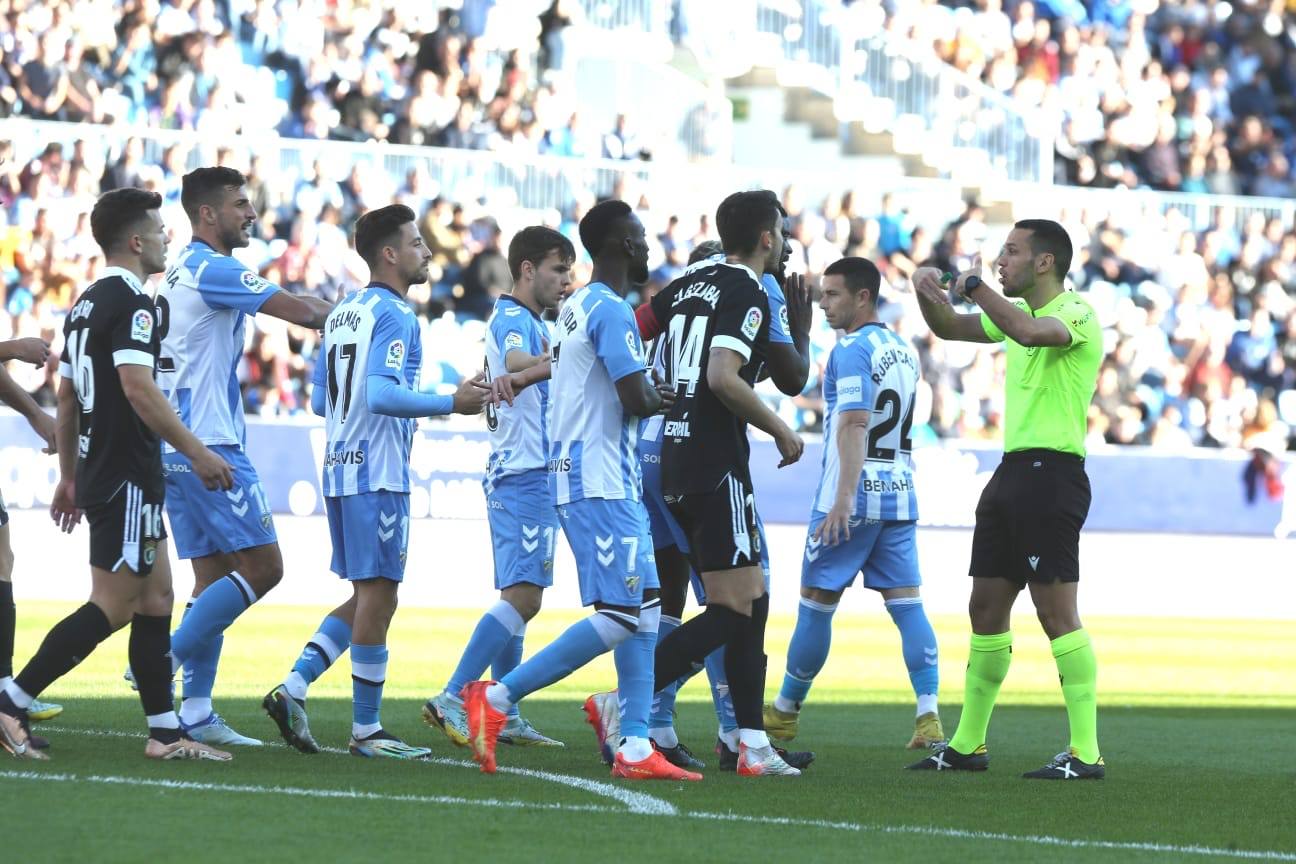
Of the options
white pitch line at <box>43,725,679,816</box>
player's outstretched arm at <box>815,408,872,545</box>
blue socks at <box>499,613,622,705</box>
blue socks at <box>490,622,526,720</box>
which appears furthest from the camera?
blue socks at <box>490,622,526,720</box>

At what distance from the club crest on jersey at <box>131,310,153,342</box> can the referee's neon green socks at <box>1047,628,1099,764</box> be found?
13.2 feet

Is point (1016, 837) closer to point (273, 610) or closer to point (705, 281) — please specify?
point (705, 281)

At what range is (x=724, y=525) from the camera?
7910 millimetres

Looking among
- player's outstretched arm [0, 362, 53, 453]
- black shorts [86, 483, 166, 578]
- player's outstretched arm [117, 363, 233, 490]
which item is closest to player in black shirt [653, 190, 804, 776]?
player's outstretched arm [117, 363, 233, 490]

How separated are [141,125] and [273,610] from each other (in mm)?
7039

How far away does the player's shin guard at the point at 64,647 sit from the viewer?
7.62 m

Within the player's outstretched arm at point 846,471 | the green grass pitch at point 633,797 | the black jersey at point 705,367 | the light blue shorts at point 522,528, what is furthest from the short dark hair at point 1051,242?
the light blue shorts at point 522,528

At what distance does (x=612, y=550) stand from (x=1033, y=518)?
1.87 metres

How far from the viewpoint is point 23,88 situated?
22453 millimetres

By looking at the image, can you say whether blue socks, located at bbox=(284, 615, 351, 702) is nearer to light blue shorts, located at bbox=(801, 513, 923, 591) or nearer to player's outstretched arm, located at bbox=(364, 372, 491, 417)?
player's outstretched arm, located at bbox=(364, 372, 491, 417)

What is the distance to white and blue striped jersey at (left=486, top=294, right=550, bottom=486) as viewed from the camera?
9.59 metres

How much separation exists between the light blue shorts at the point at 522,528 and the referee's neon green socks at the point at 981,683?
2.10 metres

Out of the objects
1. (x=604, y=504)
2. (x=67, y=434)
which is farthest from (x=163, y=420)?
(x=604, y=504)

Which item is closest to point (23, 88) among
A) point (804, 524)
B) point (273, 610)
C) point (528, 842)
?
point (273, 610)
